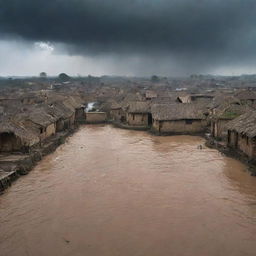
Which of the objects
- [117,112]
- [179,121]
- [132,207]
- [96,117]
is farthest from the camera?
[117,112]

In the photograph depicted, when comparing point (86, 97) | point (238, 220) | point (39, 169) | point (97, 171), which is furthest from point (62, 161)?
point (86, 97)

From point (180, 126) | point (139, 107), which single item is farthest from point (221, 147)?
point (139, 107)

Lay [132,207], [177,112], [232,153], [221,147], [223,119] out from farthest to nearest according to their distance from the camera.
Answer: [177,112]
[223,119]
[221,147]
[232,153]
[132,207]

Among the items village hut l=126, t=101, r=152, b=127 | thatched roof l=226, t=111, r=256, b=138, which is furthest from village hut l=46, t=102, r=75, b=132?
thatched roof l=226, t=111, r=256, b=138

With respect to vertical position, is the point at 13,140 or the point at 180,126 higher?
the point at 180,126

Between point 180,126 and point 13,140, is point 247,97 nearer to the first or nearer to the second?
point 180,126

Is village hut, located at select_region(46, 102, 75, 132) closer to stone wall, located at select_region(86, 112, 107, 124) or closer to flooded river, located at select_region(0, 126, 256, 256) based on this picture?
stone wall, located at select_region(86, 112, 107, 124)

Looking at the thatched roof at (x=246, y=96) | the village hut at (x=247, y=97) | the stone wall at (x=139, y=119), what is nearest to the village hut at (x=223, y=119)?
the stone wall at (x=139, y=119)

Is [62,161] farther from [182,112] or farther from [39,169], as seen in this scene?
[182,112]
